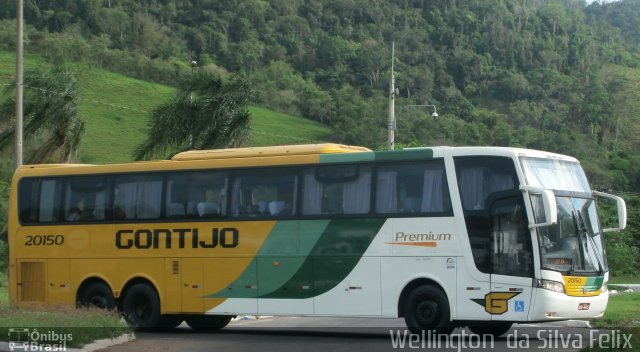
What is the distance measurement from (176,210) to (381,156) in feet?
14.7

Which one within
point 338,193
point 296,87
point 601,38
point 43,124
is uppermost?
point 601,38

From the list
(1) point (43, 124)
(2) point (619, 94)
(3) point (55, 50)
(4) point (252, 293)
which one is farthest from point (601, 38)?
(4) point (252, 293)

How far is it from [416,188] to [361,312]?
2373 mm

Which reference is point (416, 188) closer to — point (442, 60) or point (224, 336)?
point (224, 336)

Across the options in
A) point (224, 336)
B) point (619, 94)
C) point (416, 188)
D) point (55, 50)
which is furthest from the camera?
point (619, 94)

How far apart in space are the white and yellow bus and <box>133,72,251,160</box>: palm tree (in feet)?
34.5

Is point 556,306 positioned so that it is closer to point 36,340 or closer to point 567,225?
point 567,225

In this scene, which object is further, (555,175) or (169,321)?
(169,321)

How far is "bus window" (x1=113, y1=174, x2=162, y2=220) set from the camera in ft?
67.6

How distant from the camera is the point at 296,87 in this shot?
125375mm

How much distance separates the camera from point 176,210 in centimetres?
2028

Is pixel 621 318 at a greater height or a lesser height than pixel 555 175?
lesser

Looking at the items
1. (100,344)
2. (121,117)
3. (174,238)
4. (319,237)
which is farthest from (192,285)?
(121,117)

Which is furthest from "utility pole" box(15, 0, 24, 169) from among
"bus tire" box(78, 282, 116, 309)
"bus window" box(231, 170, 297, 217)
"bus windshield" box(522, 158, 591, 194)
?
"bus windshield" box(522, 158, 591, 194)
